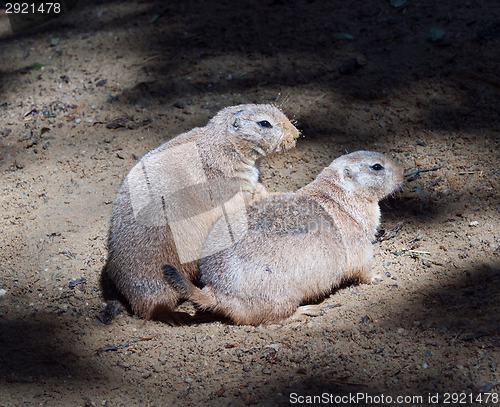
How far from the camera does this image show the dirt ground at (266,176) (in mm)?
3402

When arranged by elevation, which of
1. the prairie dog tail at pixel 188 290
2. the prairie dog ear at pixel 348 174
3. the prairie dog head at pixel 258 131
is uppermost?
the prairie dog head at pixel 258 131

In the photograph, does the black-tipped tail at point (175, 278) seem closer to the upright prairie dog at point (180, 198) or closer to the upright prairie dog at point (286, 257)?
the upright prairie dog at point (286, 257)

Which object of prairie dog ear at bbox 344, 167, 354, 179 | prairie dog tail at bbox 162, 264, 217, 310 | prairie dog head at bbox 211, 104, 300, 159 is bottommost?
prairie dog tail at bbox 162, 264, 217, 310

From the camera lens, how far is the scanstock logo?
4.05m

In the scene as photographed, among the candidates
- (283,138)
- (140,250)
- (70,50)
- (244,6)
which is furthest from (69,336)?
(244,6)

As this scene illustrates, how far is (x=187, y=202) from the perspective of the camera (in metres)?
4.15

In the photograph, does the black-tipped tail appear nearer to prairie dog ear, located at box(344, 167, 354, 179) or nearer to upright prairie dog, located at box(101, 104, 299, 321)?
upright prairie dog, located at box(101, 104, 299, 321)

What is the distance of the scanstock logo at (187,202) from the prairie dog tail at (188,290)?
0.95 feet

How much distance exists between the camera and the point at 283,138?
4.53 meters

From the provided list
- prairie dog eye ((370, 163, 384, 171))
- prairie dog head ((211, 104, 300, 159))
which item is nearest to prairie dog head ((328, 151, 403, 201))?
prairie dog eye ((370, 163, 384, 171))

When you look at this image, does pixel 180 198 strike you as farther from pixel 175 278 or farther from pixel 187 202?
pixel 175 278

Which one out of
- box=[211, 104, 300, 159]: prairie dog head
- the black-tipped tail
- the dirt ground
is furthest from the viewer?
box=[211, 104, 300, 159]: prairie dog head

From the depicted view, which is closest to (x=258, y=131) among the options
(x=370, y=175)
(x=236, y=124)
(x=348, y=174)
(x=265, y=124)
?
(x=265, y=124)

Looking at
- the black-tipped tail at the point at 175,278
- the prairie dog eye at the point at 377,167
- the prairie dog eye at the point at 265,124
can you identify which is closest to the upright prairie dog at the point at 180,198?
the prairie dog eye at the point at 265,124
